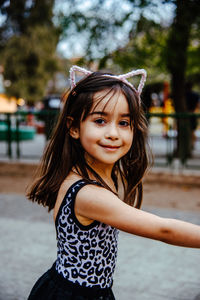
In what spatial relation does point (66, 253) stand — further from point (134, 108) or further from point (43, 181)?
point (134, 108)

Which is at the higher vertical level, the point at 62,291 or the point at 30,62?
the point at 30,62

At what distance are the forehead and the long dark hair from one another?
0.04 feet

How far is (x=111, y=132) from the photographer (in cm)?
144

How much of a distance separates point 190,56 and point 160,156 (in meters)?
3.92

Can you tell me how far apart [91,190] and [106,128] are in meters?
0.23

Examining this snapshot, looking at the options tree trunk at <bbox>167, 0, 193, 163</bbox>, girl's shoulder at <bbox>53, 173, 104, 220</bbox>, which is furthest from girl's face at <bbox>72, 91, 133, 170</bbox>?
tree trunk at <bbox>167, 0, 193, 163</bbox>

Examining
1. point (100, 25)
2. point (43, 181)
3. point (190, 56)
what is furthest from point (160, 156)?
point (43, 181)

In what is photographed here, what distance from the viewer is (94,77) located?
155 cm

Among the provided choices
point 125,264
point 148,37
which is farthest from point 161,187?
point 125,264

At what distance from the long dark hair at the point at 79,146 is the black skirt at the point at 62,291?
32cm

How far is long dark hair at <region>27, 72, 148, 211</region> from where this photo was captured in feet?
4.97

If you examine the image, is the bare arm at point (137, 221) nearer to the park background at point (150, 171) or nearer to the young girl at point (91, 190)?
the young girl at point (91, 190)

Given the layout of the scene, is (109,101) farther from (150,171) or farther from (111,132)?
(150,171)

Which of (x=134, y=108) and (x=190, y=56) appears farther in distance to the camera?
(x=190, y=56)
